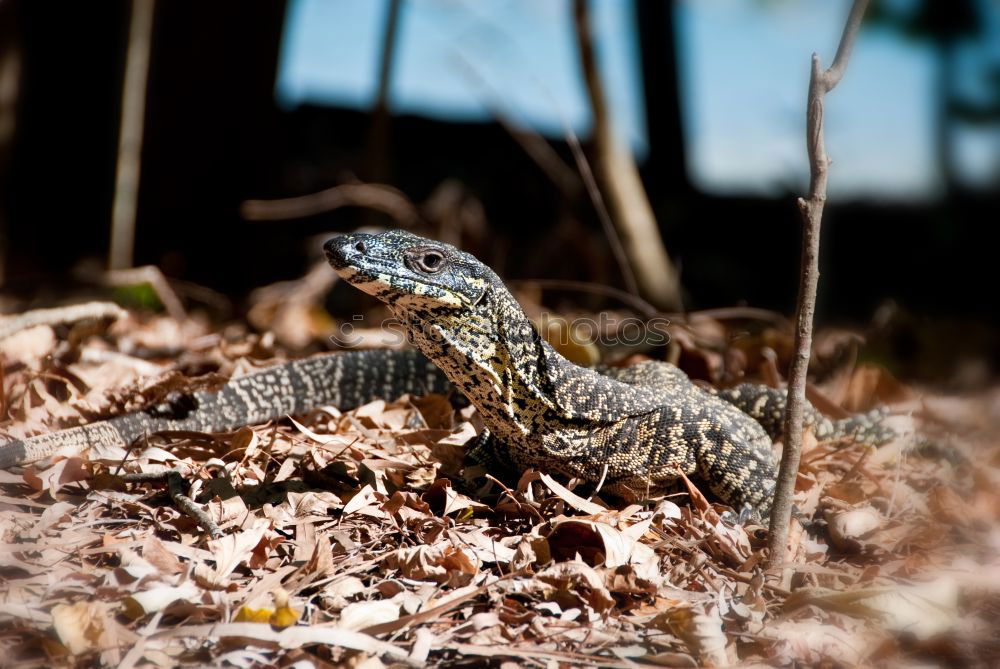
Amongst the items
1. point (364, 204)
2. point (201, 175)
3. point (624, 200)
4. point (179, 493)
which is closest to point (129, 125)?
point (201, 175)

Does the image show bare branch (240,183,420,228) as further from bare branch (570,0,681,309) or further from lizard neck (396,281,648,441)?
lizard neck (396,281,648,441)

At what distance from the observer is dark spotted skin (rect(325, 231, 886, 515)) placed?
13.7ft

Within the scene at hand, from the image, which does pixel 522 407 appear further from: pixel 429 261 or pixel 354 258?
pixel 354 258

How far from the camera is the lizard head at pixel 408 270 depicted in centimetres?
403

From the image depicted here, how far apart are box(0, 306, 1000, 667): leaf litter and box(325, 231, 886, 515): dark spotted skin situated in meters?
0.19

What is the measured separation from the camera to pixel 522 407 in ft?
14.8

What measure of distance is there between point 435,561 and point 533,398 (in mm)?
1061

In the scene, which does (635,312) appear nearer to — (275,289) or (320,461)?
(275,289)

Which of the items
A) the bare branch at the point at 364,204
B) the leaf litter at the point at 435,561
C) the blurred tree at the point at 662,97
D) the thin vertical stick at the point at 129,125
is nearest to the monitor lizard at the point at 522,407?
the leaf litter at the point at 435,561

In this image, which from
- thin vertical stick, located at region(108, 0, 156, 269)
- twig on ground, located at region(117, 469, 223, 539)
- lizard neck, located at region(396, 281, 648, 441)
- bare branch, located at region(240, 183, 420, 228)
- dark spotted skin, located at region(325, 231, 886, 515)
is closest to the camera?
twig on ground, located at region(117, 469, 223, 539)

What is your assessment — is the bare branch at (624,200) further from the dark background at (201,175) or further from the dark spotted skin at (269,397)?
the dark spotted skin at (269,397)

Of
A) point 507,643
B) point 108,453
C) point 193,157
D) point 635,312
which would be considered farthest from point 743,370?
point 193,157

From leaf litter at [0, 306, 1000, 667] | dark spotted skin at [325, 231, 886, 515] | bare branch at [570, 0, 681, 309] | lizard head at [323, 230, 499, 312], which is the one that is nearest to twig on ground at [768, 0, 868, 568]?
leaf litter at [0, 306, 1000, 667]

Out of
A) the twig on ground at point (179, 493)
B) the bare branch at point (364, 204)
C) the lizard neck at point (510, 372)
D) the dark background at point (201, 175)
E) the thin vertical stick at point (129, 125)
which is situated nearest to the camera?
the twig on ground at point (179, 493)
